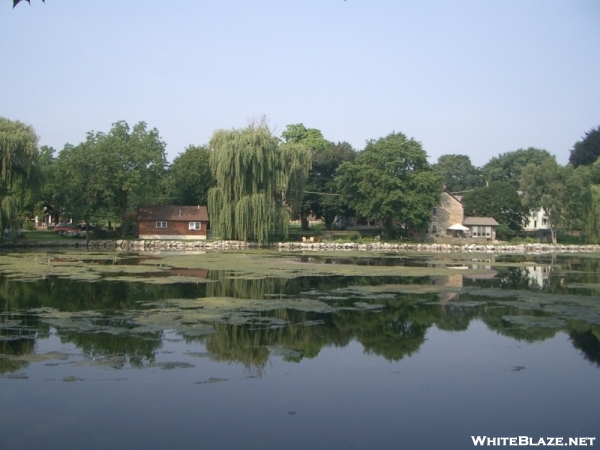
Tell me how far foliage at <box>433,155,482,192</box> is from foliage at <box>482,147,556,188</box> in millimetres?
2148

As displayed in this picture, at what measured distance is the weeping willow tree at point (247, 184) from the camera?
1779 inches

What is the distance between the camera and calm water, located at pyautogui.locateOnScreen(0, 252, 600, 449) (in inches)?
271

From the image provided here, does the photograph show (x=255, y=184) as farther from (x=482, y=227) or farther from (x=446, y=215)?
(x=482, y=227)

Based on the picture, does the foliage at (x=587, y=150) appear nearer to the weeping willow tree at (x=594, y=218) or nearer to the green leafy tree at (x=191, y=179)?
the weeping willow tree at (x=594, y=218)

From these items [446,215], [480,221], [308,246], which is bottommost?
[308,246]

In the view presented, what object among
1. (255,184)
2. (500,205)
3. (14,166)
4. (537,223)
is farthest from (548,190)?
(14,166)

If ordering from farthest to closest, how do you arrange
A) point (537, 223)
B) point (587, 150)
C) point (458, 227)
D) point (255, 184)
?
point (587, 150) < point (537, 223) < point (458, 227) < point (255, 184)

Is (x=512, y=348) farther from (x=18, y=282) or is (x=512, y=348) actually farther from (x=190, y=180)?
(x=190, y=180)

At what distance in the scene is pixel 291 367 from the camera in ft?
31.1

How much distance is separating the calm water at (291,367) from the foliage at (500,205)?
48513 mm

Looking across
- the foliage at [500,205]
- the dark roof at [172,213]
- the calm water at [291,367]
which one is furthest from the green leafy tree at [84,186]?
Answer: the foliage at [500,205]

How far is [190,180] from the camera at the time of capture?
5847 cm

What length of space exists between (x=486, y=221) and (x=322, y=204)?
18.0 meters

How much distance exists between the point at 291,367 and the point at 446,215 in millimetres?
56583
